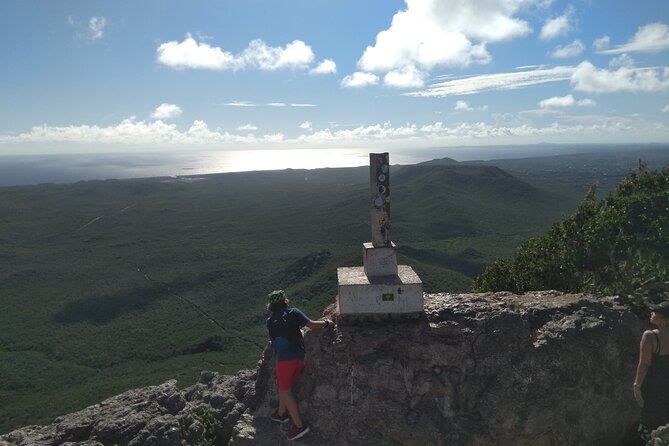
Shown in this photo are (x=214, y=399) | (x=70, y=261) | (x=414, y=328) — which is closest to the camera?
(x=414, y=328)

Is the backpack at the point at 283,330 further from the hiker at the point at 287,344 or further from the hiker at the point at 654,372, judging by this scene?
the hiker at the point at 654,372

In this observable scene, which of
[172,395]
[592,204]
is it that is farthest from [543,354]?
[592,204]

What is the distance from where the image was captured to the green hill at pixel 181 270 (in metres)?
51.7

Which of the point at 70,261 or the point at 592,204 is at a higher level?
the point at 592,204

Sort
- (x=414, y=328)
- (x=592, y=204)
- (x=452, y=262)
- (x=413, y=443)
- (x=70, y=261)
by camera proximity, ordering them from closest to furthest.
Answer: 1. (x=413, y=443)
2. (x=414, y=328)
3. (x=592, y=204)
4. (x=452, y=262)
5. (x=70, y=261)

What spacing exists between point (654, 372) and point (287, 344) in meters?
7.91

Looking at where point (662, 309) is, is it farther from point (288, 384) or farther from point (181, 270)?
point (181, 270)

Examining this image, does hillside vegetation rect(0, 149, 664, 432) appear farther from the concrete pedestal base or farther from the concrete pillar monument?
the concrete pedestal base

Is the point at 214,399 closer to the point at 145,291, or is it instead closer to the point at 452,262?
the point at 145,291

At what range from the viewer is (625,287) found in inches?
648

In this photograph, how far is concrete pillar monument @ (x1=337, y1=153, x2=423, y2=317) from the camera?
42.1ft

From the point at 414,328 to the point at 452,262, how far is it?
74.0m

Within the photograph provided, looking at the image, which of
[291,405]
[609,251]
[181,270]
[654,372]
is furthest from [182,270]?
[654,372]

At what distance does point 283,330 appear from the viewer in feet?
36.4
